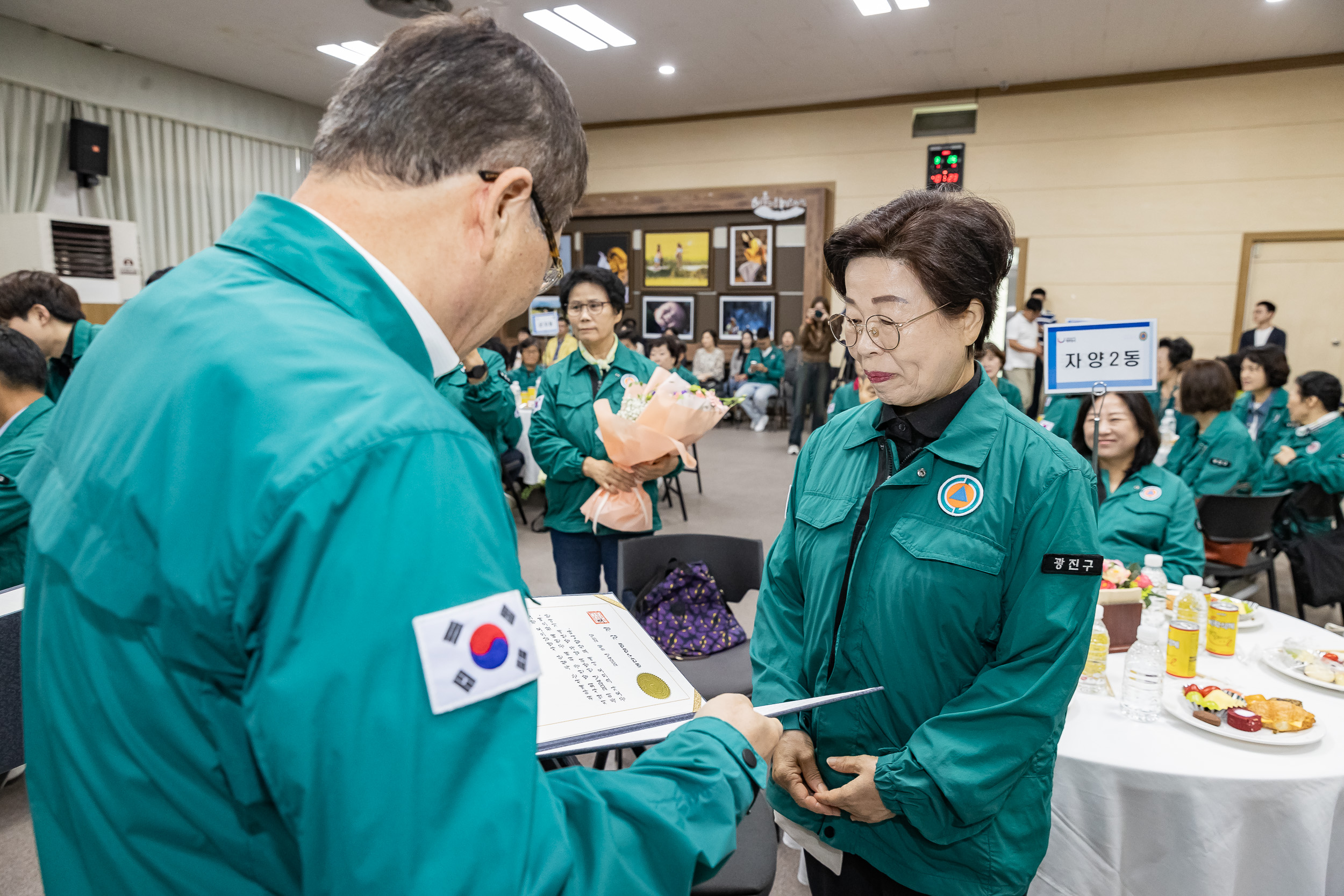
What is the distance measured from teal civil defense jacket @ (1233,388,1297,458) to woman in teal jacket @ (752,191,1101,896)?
4.58m

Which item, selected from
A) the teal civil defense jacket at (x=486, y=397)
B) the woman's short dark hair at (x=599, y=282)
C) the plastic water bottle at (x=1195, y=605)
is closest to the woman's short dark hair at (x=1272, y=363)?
the plastic water bottle at (x=1195, y=605)

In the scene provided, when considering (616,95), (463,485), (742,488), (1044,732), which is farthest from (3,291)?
(616,95)

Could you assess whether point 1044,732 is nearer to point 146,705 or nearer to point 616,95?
point 146,705

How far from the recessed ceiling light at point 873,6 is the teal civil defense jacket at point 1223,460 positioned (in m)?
4.90

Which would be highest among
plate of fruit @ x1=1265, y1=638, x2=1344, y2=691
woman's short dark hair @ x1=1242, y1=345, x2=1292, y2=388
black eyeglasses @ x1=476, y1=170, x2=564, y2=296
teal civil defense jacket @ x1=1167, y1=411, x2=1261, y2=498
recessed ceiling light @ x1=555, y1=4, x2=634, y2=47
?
recessed ceiling light @ x1=555, y1=4, x2=634, y2=47

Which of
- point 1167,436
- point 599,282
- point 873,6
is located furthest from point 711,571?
point 873,6

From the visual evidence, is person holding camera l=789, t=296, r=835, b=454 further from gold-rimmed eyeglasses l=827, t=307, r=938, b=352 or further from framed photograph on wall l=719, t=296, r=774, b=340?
gold-rimmed eyeglasses l=827, t=307, r=938, b=352

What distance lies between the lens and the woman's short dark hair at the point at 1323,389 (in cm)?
426

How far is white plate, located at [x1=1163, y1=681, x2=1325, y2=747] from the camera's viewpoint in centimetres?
161

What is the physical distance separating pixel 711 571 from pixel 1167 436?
343cm

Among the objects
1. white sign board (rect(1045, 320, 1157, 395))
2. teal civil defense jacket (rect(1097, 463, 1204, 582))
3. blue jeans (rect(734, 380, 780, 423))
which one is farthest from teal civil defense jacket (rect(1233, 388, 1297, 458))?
blue jeans (rect(734, 380, 780, 423))

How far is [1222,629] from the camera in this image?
211 cm

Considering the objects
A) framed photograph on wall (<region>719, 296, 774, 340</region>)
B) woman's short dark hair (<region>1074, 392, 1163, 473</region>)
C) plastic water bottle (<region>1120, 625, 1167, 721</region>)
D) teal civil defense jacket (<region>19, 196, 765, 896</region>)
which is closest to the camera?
teal civil defense jacket (<region>19, 196, 765, 896</region>)

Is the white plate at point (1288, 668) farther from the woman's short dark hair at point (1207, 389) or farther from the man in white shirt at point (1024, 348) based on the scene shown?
the man in white shirt at point (1024, 348)
